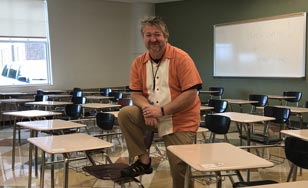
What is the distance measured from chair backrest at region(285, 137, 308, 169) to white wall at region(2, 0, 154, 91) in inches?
298

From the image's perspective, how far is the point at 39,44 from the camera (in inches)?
357

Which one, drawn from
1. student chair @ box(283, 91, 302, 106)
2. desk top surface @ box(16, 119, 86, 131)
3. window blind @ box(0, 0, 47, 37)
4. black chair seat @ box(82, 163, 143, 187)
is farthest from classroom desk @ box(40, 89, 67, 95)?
black chair seat @ box(82, 163, 143, 187)

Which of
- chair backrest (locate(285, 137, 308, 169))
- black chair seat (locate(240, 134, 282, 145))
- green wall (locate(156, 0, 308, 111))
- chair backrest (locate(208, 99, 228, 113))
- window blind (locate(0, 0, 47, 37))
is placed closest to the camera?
chair backrest (locate(285, 137, 308, 169))

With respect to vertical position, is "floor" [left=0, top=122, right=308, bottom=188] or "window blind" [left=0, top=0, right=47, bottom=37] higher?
"window blind" [left=0, top=0, right=47, bottom=37]

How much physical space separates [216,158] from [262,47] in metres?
6.95

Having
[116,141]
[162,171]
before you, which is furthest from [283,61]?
[162,171]

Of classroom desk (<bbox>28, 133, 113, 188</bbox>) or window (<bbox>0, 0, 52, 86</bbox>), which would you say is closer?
classroom desk (<bbox>28, 133, 113, 188</bbox>)

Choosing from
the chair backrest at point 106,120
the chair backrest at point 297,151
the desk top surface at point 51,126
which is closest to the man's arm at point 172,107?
the chair backrest at point 297,151

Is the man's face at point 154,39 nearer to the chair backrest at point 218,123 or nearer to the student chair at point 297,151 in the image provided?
the student chair at point 297,151

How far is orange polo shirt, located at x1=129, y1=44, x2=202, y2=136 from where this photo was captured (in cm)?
220

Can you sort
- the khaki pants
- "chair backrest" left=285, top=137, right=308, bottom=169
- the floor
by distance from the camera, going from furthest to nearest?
the floor → "chair backrest" left=285, top=137, right=308, bottom=169 → the khaki pants

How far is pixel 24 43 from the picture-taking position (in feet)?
28.9

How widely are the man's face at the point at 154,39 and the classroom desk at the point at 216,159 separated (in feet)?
2.12

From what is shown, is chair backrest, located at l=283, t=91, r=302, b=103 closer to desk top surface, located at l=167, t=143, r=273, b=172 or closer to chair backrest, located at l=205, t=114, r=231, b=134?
chair backrest, located at l=205, t=114, r=231, b=134
